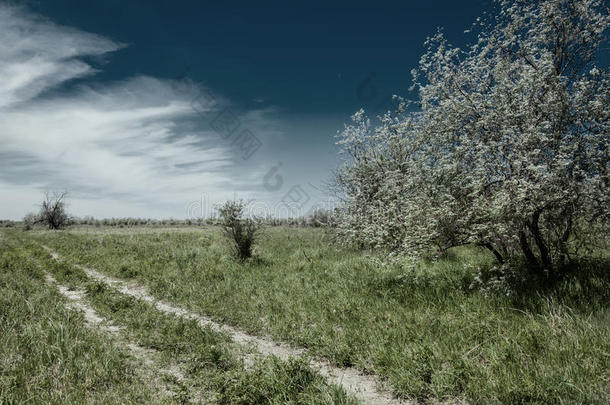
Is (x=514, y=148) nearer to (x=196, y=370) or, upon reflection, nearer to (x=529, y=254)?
(x=529, y=254)

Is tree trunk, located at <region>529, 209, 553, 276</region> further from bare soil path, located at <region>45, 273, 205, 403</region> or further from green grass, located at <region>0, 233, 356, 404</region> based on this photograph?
bare soil path, located at <region>45, 273, 205, 403</region>

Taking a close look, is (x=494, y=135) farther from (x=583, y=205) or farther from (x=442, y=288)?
(x=442, y=288)

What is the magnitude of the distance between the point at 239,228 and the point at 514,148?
37.8 ft

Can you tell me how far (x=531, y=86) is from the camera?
683cm

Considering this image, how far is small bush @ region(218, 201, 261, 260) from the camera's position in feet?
49.6

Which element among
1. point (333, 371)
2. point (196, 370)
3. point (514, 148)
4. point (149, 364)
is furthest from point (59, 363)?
point (514, 148)

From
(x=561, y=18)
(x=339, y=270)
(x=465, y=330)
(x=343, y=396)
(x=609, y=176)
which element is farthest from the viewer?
(x=339, y=270)

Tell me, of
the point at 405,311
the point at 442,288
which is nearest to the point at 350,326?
the point at 405,311

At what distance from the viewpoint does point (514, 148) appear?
666 cm

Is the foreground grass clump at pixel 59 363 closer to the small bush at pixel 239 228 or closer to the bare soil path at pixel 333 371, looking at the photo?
the bare soil path at pixel 333 371

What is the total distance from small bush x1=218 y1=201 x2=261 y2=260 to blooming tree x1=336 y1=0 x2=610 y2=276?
734 cm

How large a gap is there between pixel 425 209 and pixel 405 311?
2462 millimetres

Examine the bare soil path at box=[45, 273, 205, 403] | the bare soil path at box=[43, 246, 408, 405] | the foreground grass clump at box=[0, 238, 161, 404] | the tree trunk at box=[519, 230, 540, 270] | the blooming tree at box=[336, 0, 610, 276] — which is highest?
the blooming tree at box=[336, 0, 610, 276]

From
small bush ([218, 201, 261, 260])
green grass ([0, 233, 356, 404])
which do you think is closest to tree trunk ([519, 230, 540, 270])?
green grass ([0, 233, 356, 404])
